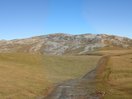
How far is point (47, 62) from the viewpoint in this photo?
108 meters

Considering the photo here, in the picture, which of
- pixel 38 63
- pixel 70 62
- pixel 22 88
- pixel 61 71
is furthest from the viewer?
pixel 70 62

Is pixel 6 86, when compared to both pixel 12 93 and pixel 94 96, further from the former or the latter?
pixel 94 96

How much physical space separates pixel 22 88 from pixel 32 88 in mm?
1797

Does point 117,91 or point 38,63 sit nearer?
point 117,91

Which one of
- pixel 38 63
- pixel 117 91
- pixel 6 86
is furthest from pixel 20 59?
pixel 117 91

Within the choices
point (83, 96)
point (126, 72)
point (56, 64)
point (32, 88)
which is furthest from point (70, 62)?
point (83, 96)

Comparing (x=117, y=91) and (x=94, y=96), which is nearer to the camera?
(x=94, y=96)

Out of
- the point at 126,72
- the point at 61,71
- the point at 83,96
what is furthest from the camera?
the point at 61,71

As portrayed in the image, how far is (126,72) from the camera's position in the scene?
7406cm

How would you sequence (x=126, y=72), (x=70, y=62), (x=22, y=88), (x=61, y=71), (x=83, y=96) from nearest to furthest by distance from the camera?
(x=83, y=96) → (x=22, y=88) → (x=126, y=72) → (x=61, y=71) → (x=70, y=62)

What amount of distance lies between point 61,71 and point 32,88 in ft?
129

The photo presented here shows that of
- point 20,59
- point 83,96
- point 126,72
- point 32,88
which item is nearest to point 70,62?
point 20,59

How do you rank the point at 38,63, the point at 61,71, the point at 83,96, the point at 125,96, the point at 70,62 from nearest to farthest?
the point at 125,96 → the point at 83,96 → the point at 61,71 → the point at 38,63 → the point at 70,62

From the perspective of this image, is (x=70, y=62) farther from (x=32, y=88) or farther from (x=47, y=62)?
(x=32, y=88)
